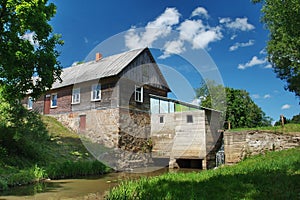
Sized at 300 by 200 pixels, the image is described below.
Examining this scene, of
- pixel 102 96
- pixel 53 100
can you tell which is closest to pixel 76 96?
pixel 102 96

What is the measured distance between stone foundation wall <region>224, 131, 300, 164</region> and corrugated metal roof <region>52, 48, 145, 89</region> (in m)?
9.14

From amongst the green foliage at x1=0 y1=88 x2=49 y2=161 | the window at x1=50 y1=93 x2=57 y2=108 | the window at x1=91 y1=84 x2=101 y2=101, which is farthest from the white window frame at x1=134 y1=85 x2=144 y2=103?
the green foliage at x1=0 y1=88 x2=49 y2=161

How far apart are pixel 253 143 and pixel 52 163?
1122 cm

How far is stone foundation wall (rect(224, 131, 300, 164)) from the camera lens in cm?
1393

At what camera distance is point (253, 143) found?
1484cm

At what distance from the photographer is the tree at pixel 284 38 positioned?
1573cm

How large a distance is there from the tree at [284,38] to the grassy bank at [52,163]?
14.8 m

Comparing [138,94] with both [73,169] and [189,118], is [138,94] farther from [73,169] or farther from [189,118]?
[73,169]

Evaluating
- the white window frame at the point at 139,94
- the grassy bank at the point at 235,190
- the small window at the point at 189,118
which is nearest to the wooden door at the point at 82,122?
the white window frame at the point at 139,94

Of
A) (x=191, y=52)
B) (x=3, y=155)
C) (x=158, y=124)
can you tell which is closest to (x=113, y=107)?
(x=158, y=124)

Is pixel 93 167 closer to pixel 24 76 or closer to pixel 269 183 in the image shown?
pixel 24 76

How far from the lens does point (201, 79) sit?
34.2 feet

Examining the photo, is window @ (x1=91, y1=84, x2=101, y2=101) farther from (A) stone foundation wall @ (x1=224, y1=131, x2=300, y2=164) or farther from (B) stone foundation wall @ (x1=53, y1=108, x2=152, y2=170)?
(A) stone foundation wall @ (x1=224, y1=131, x2=300, y2=164)

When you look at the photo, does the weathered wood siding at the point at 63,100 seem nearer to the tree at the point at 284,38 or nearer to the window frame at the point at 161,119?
the window frame at the point at 161,119
